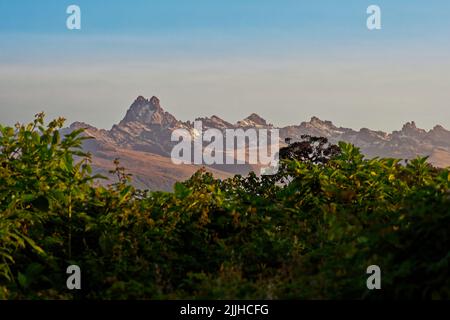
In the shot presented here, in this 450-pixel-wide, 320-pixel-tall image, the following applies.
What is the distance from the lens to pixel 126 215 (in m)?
10.8

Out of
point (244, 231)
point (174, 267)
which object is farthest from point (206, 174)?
point (174, 267)

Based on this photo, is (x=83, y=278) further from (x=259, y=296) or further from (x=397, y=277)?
(x=397, y=277)

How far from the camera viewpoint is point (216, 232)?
37.6ft

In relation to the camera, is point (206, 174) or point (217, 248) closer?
point (217, 248)

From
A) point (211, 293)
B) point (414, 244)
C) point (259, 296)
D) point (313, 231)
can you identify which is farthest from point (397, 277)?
point (313, 231)

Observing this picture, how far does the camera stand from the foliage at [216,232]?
8211 millimetres

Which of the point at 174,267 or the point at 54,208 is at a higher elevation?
the point at 54,208

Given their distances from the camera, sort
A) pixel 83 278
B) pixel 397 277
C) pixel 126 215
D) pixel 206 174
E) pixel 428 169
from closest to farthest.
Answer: pixel 397 277 < pixel 83 278 < pixel 126 215 < pixel 428 169 < pixel 206 174

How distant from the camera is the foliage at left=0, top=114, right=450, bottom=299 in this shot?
821 cm

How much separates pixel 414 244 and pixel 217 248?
3459 millimetres

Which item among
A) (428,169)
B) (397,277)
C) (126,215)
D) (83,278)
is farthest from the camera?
(428,169)

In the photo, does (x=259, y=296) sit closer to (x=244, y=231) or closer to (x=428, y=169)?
(x=244, y=231)
